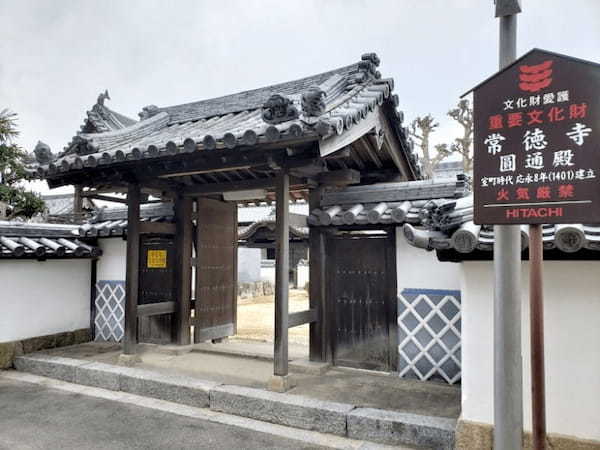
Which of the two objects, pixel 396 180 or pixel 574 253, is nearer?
pixel 574 253

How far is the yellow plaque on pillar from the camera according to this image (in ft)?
30.8

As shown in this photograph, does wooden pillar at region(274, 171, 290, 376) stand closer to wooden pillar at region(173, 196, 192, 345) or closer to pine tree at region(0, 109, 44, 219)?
wooden pillar at region(173, 196, 192, 345)

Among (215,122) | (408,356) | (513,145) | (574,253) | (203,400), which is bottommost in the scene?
(203,400)

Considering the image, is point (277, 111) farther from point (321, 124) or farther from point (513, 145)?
point (513, 145)

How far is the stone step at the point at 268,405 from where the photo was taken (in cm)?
496

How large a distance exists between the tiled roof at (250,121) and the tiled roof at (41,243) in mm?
1716

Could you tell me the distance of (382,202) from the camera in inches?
290

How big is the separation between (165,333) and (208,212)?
2709 millimetres

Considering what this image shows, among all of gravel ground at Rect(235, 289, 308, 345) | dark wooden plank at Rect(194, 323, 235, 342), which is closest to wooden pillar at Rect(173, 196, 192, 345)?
dark wooden plank at Rect(194, 323, 235, 342)

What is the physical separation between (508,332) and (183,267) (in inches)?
270

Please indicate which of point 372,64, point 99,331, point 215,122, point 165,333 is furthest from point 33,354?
point 372,64

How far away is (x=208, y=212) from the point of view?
947cm

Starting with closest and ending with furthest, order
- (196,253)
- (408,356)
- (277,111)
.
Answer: (277,111) → (408,356) → (196,253)

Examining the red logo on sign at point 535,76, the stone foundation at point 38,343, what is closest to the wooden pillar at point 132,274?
the stone foundation at point 38,343
